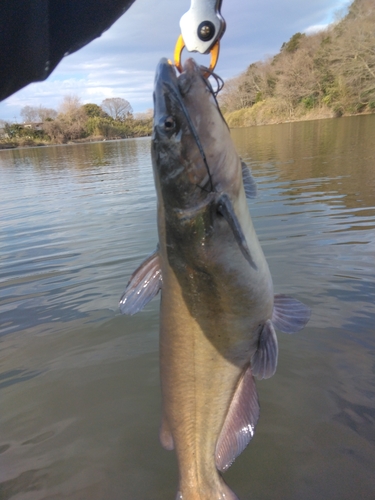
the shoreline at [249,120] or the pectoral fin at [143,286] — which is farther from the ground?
the shoreline at [249,120]

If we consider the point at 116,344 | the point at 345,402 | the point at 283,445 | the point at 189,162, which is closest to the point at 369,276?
the point at 345,402

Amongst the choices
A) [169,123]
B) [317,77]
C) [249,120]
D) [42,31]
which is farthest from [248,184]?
→ [249,120]

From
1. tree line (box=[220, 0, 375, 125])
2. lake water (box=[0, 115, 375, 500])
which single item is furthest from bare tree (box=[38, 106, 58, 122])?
lake water (box=[0, 115, 375, 500])

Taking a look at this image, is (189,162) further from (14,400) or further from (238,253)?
(14,400)

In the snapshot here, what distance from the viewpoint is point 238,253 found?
1.68 m

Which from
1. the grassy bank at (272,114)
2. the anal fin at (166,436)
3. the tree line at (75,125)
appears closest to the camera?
the anal fin at (166,436)

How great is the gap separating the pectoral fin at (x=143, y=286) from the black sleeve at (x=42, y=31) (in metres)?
1.07

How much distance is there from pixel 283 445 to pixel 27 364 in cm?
267

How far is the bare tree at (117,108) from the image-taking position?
316ft

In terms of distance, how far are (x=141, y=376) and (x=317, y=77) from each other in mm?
52783

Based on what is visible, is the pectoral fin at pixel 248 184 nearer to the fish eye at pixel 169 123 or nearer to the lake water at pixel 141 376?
the fish eye at pixel 169 123

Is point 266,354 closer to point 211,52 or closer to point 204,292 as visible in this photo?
point 204,292

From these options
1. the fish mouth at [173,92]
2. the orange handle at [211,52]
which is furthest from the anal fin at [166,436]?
the orange handle at [211,52]

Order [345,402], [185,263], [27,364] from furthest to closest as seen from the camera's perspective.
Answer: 1. [27,364]
2. [345,402]
3. [185,263]
